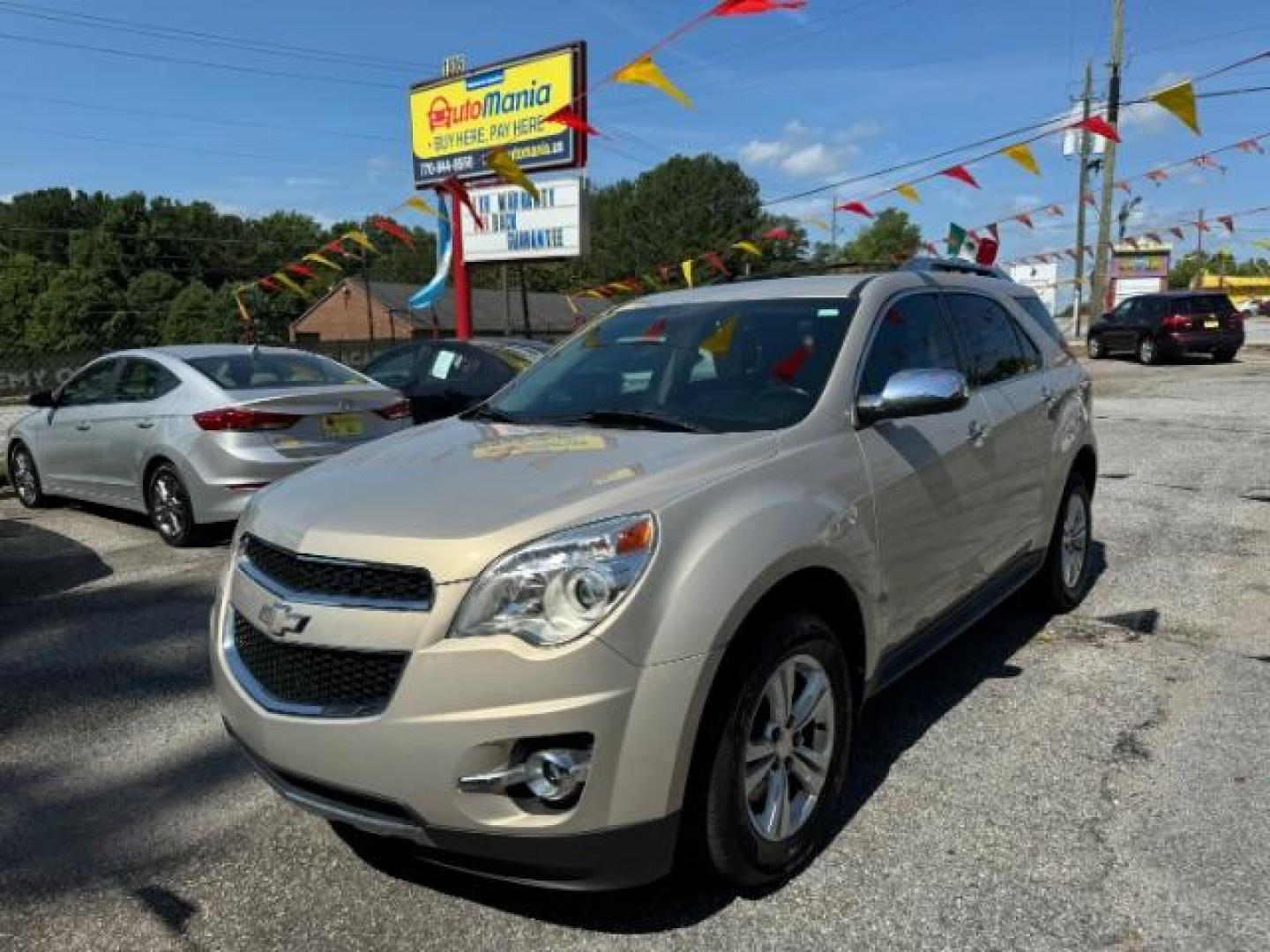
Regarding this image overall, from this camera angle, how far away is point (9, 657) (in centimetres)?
495

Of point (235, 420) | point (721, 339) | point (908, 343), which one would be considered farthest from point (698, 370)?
point (235, 420)

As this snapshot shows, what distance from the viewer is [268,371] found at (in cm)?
766

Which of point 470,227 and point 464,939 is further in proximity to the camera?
point 470,227

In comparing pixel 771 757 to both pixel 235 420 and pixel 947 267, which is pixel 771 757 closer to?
pixel 947 267

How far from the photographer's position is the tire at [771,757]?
2.59 m

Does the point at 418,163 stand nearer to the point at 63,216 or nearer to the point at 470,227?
the point at 470,227

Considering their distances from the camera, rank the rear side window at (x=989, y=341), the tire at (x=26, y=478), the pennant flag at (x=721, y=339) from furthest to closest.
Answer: the tire at (x=26, y=478) → the rear side window at (x=989, y=341) → the pennant flag at (x=721, y=339)

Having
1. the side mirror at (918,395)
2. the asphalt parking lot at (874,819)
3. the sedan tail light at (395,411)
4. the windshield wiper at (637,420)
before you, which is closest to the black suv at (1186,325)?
the asphalt parking lot at (874,819)

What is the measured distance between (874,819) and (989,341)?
2368 millimetres

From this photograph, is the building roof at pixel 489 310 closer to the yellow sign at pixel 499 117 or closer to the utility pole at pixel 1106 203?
the utility pole at pixel 1106 203

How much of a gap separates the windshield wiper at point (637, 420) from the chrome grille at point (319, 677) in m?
1.27

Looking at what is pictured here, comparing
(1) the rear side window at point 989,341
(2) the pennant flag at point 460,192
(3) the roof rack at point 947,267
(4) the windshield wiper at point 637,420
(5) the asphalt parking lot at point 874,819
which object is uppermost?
(2) the pennant flag at point 460,192

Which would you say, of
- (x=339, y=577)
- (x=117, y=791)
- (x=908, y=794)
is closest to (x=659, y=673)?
(x=339, y=577)

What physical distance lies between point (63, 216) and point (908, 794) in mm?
118143
